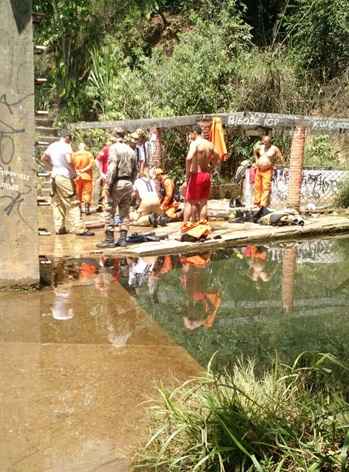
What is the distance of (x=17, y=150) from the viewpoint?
641 centimetres

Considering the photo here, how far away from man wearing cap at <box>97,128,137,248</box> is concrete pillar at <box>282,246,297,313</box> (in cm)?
247

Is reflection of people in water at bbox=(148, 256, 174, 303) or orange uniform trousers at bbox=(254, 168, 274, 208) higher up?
orange uniform trousers at bbox=(254, 168, 274, 208)

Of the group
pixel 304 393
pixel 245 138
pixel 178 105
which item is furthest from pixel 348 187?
pixel 304 393

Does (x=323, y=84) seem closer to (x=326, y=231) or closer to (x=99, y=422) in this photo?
(x=326, y=231)

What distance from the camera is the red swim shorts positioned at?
10.1m

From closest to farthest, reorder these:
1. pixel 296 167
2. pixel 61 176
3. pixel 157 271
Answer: pixel 157 271 → pixel 61 176 → pixel 296 167

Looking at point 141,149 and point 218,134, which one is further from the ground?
point 218,134

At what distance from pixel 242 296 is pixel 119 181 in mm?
3349

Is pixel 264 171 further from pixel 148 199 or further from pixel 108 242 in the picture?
pixel 108 242

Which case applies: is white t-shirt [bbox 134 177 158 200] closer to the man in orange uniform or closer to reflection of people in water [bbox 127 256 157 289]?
the man in orange uniform

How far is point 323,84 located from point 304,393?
18671mm

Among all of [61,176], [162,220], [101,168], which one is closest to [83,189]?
[101,168]

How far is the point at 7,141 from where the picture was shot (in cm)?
638

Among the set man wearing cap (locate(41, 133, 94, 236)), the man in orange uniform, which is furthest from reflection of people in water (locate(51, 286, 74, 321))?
the man in orange uniform
